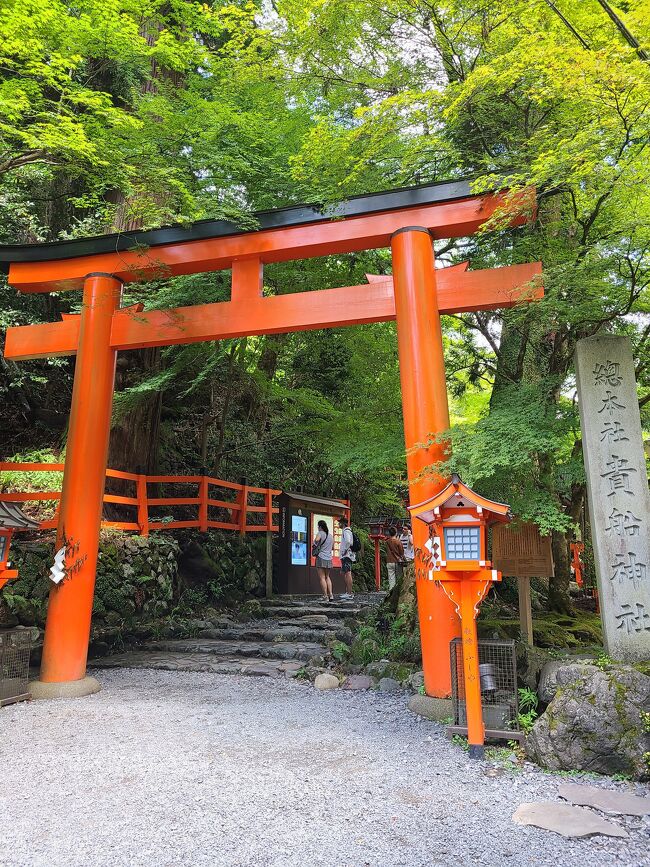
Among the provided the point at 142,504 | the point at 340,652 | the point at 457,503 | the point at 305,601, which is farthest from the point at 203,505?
the point at 457,503

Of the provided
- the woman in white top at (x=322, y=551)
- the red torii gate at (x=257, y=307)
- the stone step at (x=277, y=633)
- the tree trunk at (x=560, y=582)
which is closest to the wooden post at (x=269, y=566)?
the woman in white top at (x=322, y=551)

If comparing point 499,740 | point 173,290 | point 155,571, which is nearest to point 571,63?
point 499,740

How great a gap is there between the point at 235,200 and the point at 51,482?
20.7 feet

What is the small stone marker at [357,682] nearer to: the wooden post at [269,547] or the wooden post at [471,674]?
the wooden post at [471,674]

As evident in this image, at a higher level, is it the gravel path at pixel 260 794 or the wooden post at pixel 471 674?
the wooden post at pixel 471 674

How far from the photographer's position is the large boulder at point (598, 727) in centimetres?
356

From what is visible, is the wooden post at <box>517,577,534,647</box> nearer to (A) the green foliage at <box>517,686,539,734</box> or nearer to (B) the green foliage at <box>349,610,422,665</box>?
(A) the green foliage at <box>517,686,539,734</box>

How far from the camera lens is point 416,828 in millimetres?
2861

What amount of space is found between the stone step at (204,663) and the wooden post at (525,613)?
2.91 meters

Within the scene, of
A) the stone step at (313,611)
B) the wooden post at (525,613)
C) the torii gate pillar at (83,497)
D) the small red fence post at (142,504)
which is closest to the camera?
the wooden post at (525,613)

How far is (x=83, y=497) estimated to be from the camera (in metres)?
6.35

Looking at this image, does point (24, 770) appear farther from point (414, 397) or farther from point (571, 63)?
point (571, 63)

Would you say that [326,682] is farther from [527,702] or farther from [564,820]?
[564,820]

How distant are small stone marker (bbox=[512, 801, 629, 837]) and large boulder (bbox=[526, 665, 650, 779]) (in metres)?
0.57
